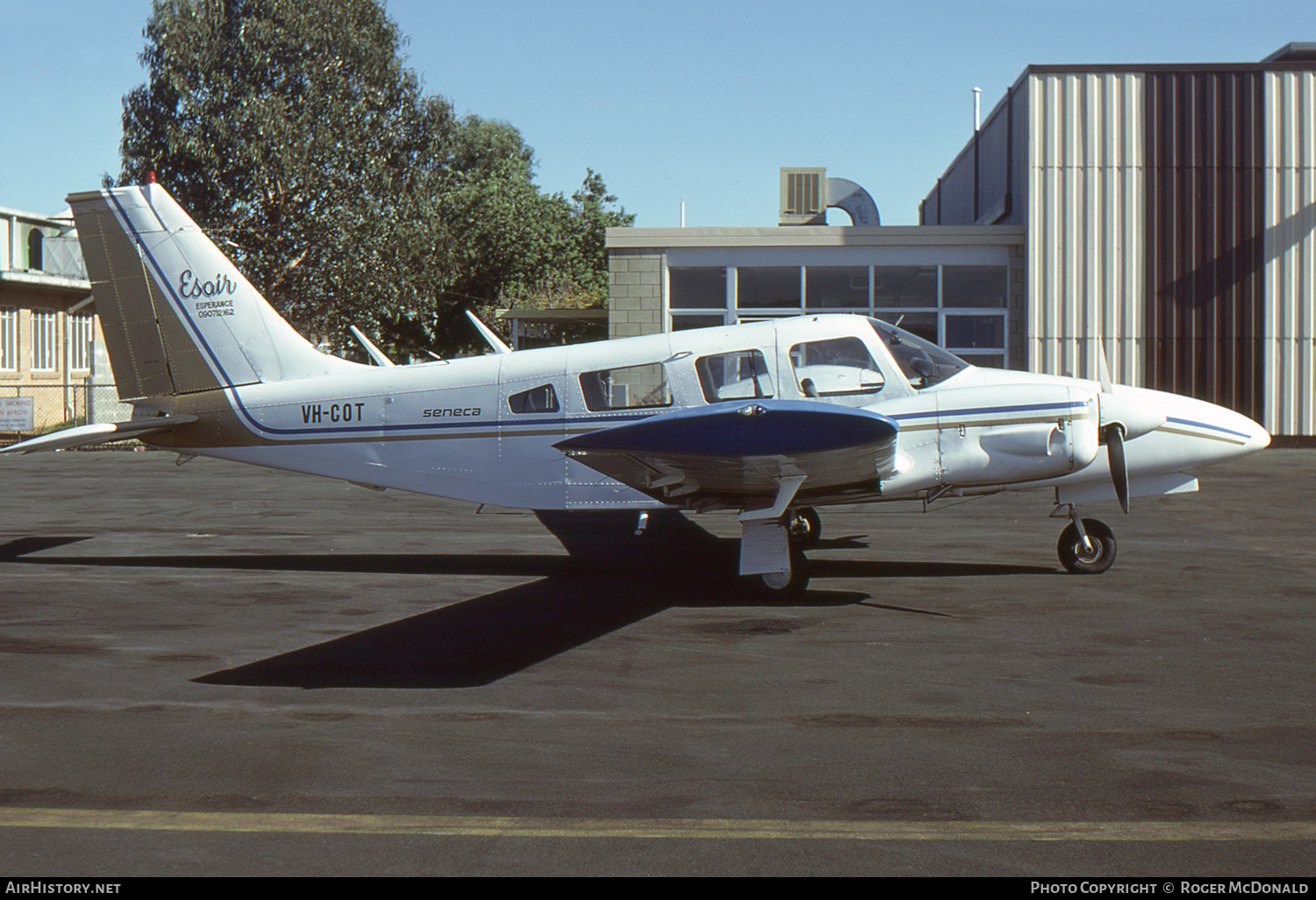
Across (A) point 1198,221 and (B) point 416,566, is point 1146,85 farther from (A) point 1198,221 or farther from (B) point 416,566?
(B) point 416,566

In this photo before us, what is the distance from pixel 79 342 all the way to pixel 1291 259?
36.9 metres

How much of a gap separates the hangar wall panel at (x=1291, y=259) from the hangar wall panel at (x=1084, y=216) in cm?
287

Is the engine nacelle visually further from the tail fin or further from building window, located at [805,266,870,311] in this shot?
building window, located at [805,266,870,311]

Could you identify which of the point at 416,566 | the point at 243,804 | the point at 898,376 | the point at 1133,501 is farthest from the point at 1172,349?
the point at 243,804

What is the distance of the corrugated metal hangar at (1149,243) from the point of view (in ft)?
83.5

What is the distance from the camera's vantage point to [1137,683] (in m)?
6.37

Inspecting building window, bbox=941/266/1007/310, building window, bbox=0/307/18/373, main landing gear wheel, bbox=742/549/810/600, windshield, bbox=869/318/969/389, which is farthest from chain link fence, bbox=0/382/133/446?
windshield, bbox=869/318/969/389

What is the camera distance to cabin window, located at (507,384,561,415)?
32.8 feet

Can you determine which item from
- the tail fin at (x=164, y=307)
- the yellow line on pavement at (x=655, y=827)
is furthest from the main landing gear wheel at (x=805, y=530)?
the yellow line on pavement at (x=655, y=827)

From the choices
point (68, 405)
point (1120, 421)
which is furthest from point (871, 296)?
point (68, 405)

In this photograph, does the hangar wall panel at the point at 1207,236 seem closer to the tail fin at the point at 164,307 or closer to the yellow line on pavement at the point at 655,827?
the tail fin at the point at 164,307

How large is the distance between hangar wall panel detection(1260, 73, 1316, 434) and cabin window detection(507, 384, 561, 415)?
2126 cm

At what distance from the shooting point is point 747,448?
7.75m

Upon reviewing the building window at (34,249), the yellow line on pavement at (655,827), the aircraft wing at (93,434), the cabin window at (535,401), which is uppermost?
the building window at (34,249)
